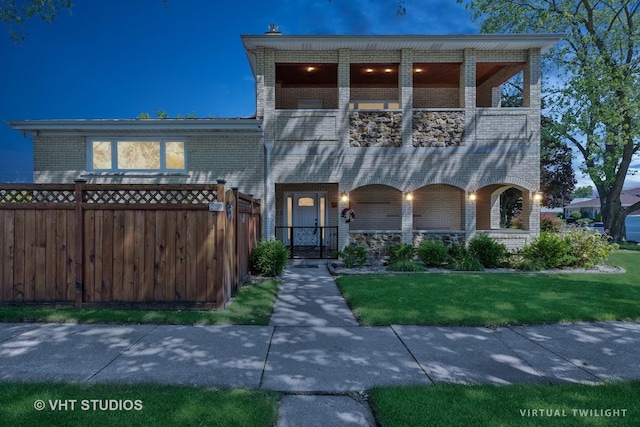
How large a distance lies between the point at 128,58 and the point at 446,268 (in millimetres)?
152647

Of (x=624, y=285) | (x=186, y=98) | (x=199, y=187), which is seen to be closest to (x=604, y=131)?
(x=624, y=285)

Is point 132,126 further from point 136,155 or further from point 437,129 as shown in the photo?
point 437,129

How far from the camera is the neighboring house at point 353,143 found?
11531 mm

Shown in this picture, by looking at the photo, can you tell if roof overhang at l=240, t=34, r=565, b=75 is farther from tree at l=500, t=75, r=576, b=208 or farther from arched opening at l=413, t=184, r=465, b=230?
tree at l=500, t=75, r=576, b=208

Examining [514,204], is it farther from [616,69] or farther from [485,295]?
[485,295]

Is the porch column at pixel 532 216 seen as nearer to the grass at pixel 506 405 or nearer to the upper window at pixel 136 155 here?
the grass at pixel 506 405

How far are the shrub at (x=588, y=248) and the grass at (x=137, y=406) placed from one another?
11.0 m

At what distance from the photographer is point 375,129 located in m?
12.1

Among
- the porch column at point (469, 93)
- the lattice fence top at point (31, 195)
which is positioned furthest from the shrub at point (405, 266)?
the lattice fence top at point (31, 195)

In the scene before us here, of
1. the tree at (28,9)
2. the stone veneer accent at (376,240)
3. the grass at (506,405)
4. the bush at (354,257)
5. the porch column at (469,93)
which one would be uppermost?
the porch column at (469,93)

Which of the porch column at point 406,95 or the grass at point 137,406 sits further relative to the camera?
the porch column at point 406,95

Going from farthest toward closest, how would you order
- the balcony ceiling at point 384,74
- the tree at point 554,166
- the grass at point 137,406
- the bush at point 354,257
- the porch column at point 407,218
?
the tree at point 554,166 → the balcony ceiling at point 384,74 → the porch column at point 407,218 → the bush at point 354,257 → the grass at point 137,406

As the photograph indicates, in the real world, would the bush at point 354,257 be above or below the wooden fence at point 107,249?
below

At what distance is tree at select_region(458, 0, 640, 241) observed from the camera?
641 inches
